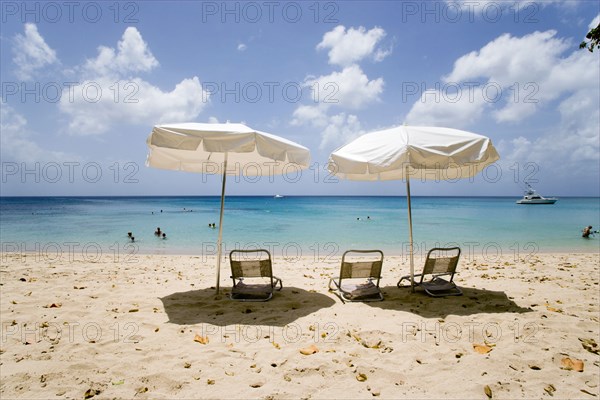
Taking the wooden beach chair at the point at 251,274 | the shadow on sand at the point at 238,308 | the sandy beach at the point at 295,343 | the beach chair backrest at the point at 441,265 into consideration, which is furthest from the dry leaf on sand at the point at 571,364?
the wooden beach chair at the point at 251,274

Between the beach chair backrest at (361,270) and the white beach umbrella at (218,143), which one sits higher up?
the white beach umbrella at (218,143)

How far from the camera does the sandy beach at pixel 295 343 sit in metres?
2.63

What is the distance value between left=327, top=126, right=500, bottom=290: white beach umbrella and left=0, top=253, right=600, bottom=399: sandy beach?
210 centimetres

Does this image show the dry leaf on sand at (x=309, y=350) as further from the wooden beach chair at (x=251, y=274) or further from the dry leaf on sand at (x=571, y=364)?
the dry leaf on sand at (x=571, y=364)

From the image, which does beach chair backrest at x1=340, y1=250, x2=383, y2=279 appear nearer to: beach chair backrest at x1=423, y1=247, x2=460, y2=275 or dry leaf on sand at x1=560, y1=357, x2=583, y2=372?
beach chair backrest at x1=423, y1=247, x2=460, y2=275

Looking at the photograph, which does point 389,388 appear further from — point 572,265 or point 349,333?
point 572,265

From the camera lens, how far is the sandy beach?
263 cm

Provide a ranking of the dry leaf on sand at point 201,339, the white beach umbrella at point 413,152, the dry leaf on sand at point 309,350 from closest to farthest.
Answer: the dry leaf on sand at point 309,350
the dry leaf on sand at point 201,339
the white beach umbrella at point 413,152

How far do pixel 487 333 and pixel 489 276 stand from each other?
139 inches

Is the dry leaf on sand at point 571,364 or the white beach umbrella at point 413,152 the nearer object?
the dry leaf on sand at point 571,364

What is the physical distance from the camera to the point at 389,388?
262cm

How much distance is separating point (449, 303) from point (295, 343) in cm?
276

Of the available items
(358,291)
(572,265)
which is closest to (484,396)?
(358,291)

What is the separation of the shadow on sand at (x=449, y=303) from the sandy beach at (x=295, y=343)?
0.10ft
